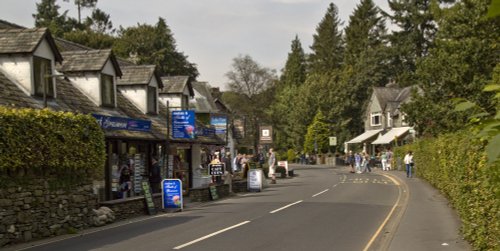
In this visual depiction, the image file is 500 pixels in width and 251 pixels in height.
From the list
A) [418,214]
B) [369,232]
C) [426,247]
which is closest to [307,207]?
[418,214]

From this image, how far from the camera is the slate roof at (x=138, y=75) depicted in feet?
88.4

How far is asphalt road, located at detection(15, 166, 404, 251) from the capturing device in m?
11.7

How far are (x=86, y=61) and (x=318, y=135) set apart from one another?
185ft

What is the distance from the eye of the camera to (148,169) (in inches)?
995

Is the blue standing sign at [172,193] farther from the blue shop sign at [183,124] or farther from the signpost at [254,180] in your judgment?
the signpost at [254,180]

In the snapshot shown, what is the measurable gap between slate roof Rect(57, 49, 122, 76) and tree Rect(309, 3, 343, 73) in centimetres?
8367

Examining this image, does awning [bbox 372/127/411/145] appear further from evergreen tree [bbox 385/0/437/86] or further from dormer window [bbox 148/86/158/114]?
dormer window [bbox 148/86/158/114]

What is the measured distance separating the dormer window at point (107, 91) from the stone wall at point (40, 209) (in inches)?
295

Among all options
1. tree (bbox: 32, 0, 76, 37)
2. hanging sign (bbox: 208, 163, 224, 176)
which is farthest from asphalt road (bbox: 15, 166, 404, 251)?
tree (bbox: 32, 0, 76, 37)

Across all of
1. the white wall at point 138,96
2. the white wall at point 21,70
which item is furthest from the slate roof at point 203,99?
the white wall at point 21,70

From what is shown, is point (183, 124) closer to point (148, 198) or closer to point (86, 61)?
point (86, 61)

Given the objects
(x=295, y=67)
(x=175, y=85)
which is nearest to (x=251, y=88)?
(x=295, y=67)

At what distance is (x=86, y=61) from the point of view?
75.7 feet

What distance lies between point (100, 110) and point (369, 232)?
12.8 metres
